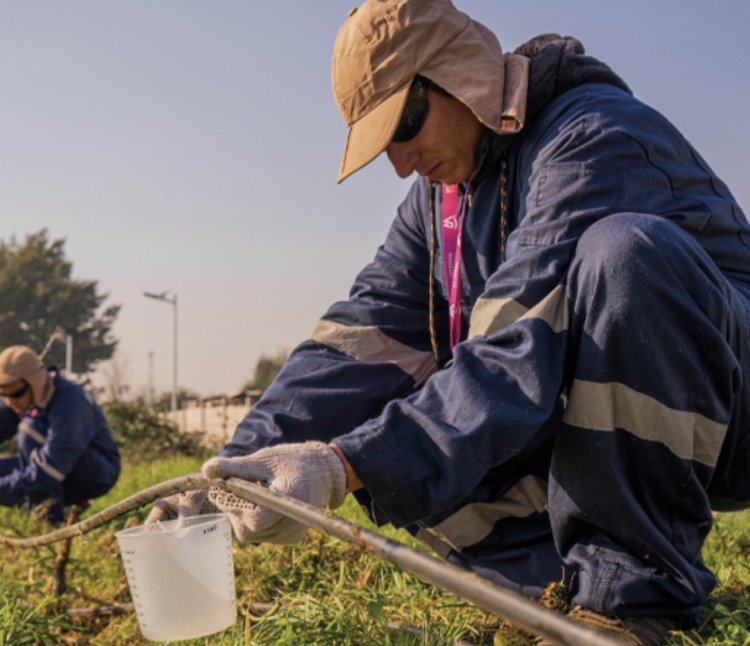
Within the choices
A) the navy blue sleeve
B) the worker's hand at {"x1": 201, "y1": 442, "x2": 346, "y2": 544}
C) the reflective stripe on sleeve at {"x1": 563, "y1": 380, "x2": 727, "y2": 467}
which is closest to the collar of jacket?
the navy blue sleeve

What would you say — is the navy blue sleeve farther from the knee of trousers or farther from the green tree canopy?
the green tree canopy

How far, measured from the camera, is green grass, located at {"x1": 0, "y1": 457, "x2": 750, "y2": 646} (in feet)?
7.28

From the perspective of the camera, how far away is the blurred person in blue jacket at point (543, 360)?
1.98 m

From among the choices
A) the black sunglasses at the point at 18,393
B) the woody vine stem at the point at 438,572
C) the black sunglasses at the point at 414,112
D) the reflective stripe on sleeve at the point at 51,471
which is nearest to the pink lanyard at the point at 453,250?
the black sunglasses at the point at 414,112

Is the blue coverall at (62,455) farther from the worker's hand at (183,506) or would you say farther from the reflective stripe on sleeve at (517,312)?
the reflective stripe on sleeve at (517,312)

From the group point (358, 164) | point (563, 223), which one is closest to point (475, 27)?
point (358, 164)

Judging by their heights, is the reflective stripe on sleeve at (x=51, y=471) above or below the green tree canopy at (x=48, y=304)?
above

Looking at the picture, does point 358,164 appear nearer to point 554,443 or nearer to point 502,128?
point 502,128

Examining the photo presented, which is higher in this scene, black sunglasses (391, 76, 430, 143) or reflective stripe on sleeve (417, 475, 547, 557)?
black sunglasses (391, 76, 430, 143)

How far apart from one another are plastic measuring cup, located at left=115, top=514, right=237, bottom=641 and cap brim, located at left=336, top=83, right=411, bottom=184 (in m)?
0.93

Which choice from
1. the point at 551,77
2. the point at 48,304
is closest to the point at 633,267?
the point at 551,77

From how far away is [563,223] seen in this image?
2172mm

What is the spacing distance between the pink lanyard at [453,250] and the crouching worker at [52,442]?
495 cm

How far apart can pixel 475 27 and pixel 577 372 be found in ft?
3.41
